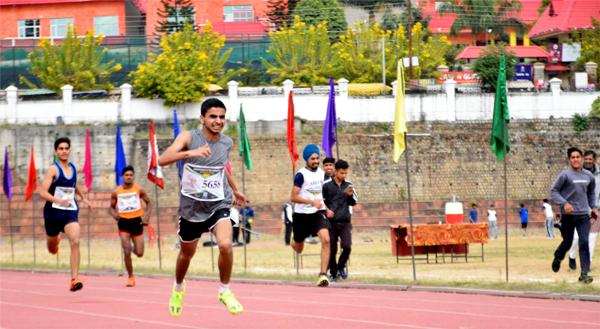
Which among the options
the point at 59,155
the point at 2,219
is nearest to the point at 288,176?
the point at 2,219

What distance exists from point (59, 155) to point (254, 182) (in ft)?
131

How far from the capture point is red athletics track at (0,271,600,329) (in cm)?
1357

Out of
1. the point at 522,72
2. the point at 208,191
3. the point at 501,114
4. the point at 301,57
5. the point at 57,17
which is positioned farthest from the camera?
the point at 57,17

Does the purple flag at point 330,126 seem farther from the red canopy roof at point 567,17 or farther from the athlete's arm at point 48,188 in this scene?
the red canopy roof at point 567,17

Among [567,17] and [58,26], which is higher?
[567,17]

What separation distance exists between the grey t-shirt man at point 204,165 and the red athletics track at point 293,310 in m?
1.39

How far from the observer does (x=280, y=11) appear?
7775cm

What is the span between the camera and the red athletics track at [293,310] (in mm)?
13570

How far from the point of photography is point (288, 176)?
57.6m

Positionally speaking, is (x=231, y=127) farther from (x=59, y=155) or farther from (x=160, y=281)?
(x=59, y=155)

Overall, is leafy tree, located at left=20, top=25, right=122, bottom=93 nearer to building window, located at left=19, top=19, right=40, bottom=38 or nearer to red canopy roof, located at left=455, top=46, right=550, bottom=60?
building window, located at left=19, top=19, right=40, bottom=38

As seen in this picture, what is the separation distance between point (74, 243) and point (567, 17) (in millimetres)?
72011

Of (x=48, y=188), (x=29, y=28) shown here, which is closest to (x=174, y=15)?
(x=29, y=28)

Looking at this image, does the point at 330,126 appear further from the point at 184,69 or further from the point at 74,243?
the point at 184,69
